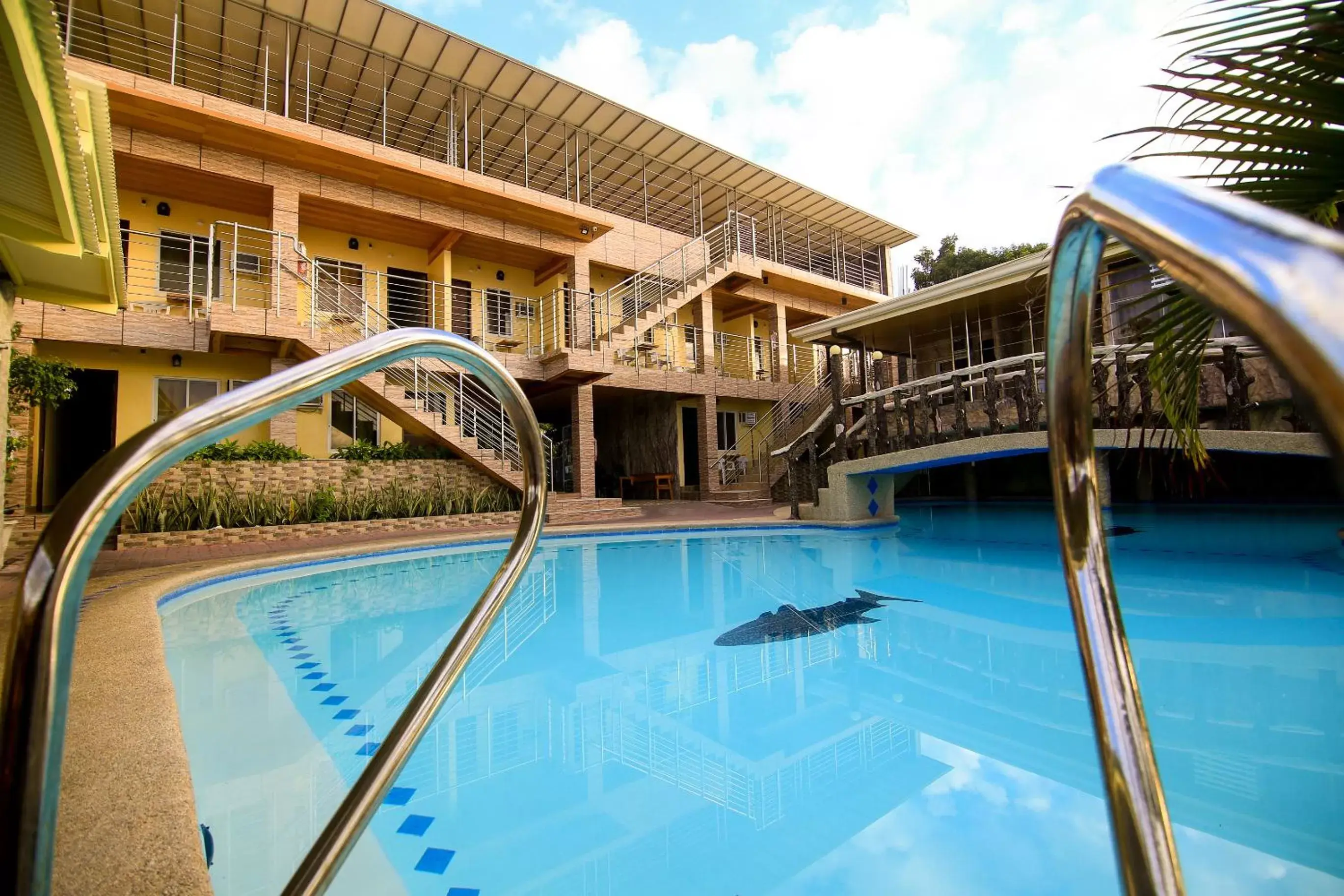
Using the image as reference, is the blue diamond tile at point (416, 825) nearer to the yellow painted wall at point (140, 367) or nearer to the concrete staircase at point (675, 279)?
the yellow painted wall at point (140, 367)

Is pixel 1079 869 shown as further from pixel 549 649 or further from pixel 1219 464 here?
pixel 1219 464

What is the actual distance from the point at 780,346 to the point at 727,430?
2.96m

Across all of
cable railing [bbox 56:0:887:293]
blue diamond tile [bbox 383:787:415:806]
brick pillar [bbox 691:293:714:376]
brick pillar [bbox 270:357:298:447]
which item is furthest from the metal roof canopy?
blue diamond tile [bbox 383:787:415:806]

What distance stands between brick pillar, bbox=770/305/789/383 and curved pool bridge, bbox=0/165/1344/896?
18.6 meters

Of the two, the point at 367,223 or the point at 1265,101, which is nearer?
the point at 1265,101

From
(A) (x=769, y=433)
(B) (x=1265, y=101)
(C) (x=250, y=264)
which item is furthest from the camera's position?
(A) (x=769, y=433)

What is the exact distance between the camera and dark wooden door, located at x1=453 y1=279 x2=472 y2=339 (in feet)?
51.8

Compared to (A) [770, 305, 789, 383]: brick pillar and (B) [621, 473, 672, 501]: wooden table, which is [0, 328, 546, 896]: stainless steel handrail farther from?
(A) [770, 305, 789, 383]: brick pillar

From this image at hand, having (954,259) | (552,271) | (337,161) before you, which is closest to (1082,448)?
(337,161)

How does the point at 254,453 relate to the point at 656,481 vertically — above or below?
above

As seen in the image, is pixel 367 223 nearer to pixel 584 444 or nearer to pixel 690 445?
pixel 584 444

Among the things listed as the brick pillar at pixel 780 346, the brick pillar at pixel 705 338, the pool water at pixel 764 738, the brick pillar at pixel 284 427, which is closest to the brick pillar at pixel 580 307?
the brick pillar at pixel 705 338

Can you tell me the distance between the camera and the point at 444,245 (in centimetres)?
1459

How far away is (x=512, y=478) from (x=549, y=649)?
26.5 ft
